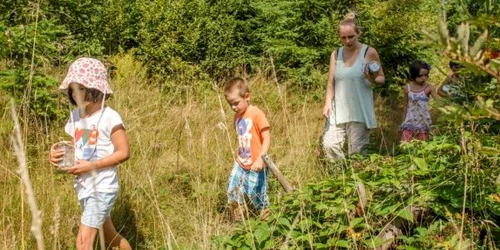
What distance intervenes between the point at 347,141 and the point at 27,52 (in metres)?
2.88

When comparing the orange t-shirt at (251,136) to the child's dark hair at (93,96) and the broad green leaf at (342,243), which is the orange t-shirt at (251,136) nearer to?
the child's dark hair at (93,96)

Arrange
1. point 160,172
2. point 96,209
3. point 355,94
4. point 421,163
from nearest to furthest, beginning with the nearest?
point 421,163
point 96,209
point 355,94
point 160,172

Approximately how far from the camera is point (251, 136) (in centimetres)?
433

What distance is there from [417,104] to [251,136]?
208cm

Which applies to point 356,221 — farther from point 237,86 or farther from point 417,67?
point 417,67

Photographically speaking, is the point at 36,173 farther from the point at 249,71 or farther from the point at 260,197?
the point at 249,71

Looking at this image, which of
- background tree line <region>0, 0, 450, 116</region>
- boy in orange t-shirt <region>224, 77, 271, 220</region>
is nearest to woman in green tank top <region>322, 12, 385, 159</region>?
boy in orange t-shirt <region>224, 77, 271, 220</region>

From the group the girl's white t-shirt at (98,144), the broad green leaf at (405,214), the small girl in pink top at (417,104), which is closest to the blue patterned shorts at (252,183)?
the girl's white t-shirt at (98,144)

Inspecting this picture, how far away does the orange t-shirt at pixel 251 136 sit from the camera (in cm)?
431

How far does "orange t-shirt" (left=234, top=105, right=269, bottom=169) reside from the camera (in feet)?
14.1

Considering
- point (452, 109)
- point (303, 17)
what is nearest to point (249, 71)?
point (303, 17)

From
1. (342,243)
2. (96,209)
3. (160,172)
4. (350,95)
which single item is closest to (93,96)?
(96,209)

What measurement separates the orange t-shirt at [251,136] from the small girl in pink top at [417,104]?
6.22 feet

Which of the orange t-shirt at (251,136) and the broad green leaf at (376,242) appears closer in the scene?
the broad green leaf at (376,242)
